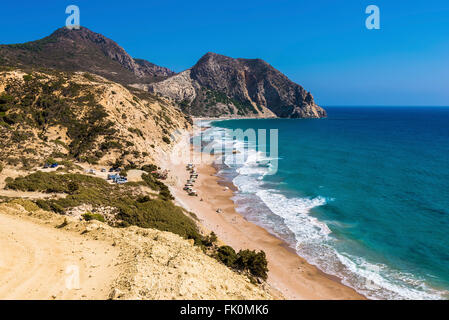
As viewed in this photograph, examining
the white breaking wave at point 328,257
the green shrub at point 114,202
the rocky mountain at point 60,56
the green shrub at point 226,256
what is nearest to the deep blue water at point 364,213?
the white breaking wave at point 328,257

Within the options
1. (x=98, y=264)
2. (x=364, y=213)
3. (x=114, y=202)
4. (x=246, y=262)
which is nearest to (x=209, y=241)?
(x=246, y=262)

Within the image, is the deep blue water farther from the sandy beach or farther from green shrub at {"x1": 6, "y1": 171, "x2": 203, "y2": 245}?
green shrub at {"x1": 6, "y1": 171, "x2": 203, "y2": 245}

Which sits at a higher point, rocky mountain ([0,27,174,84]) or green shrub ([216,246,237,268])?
rocky mountain ([0,27,174,84])

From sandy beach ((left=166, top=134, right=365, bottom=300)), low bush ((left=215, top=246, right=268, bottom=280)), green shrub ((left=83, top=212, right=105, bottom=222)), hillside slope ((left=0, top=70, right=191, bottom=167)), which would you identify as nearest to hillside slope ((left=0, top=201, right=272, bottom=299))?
green shrub ((left=83, top=212, right=105, bottom=222))
